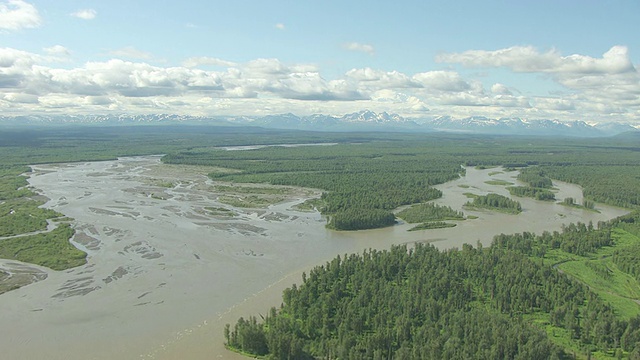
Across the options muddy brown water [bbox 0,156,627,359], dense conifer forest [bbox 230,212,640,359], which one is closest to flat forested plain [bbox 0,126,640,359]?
dense conifer forest [bbox 230,212,640,359]

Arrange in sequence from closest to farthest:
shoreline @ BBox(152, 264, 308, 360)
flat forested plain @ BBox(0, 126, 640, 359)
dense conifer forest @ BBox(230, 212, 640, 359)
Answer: dense conifer forest @ BBox(230, 212, 640, 359) → flat forested plain @ BBox(0, 126, 640, 359) → shoreline @ BBox(152, 264, 308, 360)

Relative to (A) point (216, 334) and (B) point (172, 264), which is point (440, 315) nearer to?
(A) point (216, 334)

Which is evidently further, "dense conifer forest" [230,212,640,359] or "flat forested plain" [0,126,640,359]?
"flat forested plain" [0,126,640,359]

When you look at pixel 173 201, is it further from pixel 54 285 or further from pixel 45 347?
pixel 45 347

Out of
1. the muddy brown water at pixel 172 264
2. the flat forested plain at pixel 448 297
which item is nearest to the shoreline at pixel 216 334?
Result: the muddy brown water at pixel 172 264

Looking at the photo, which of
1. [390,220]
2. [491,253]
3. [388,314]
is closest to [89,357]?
[388,314]

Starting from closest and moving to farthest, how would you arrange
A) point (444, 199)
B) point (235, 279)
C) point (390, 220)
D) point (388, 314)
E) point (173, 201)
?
1. point (388, 314)
2. point (235, 279)
3. point (390, 220)
4. point (173, 201)
5. point (444, 199)

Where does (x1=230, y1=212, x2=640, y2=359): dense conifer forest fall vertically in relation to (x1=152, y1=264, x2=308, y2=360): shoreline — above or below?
above

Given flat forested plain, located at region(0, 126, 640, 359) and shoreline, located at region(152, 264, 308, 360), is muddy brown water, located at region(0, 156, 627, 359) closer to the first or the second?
shoreline, located at region(152, 264, 308, 360)
